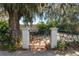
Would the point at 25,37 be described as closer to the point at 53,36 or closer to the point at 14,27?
the point at 14,27

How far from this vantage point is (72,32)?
5.39 metres

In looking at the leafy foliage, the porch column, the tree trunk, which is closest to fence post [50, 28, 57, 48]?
the porch column

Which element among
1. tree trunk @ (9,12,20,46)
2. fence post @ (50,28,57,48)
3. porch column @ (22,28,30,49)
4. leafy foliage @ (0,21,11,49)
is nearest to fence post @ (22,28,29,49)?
porch column @ (22,28,30,49)

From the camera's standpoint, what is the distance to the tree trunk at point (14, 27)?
507 centimetres

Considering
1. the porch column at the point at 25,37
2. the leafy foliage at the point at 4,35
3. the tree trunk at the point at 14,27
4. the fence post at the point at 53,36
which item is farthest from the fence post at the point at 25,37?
the fence post at the point at 53,36

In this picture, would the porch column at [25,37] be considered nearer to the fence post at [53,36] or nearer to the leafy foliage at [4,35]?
the leafy foliage at [4,35]

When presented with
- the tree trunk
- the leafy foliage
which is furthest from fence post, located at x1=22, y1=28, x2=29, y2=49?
the leafy foliage

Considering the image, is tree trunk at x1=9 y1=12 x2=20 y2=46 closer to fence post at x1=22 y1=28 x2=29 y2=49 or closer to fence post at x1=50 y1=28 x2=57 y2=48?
fence post at x1=22 y1=28 x2=29 y2=49

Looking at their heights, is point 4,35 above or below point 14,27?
below

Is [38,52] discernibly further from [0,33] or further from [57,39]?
[0,33]

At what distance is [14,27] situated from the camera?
5180 millimetres

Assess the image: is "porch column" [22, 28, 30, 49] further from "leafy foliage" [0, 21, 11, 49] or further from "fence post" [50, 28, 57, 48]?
"fence post" [50, 28, 57, 48]

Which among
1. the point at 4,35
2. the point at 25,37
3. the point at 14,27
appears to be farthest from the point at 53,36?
the point at 4,35

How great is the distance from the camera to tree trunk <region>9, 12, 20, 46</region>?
16.6 feet
